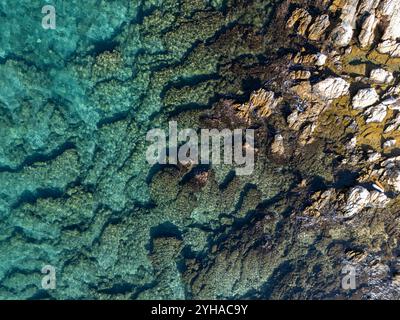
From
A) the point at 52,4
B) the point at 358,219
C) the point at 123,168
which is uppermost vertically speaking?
the point at 52,4

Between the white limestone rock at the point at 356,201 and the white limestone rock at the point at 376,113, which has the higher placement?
the white limestone rock at the point at 376,113

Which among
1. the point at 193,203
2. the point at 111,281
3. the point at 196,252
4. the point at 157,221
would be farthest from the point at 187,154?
the point at 111,281

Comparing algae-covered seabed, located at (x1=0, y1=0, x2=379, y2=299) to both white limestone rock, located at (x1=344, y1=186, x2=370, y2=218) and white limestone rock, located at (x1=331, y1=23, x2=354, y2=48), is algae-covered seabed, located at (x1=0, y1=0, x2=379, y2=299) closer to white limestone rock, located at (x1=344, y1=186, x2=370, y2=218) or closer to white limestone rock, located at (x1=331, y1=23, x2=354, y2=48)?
white limestone rock, located at (x1=344, y1=186, x2=370, y2=218)

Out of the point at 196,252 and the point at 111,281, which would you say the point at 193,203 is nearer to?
the point at 196,252

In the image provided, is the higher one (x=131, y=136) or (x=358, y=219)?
(x=131, y=136)

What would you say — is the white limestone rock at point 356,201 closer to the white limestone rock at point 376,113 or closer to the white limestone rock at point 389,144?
the white limestone rock at point 389,144

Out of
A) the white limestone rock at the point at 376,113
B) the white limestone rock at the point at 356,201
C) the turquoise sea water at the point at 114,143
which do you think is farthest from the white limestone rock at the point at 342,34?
the white limestone rock at the point at 356,201

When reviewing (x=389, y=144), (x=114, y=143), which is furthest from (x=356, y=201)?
(x=114, y=143)
